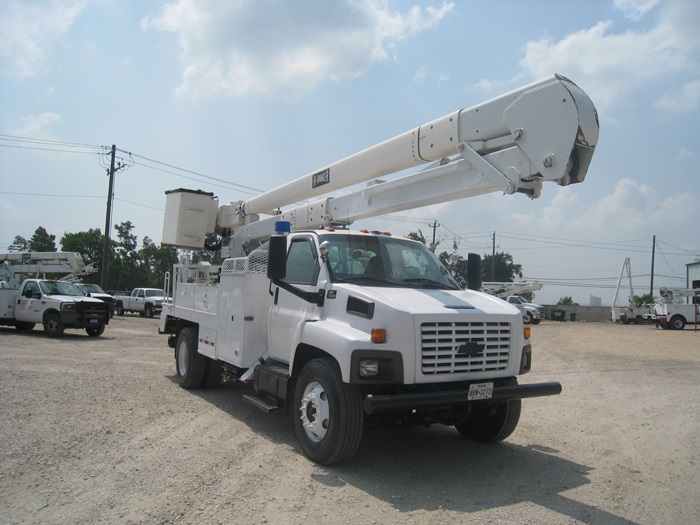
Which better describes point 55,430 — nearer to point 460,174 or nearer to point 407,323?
point 407,323

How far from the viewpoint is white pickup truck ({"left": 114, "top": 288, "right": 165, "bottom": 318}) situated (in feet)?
109

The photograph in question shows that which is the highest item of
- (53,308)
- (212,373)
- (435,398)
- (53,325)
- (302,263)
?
(302,263)

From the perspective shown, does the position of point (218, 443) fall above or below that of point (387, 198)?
below

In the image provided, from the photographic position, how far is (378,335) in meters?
5.08

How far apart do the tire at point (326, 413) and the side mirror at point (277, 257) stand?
1.02 metres

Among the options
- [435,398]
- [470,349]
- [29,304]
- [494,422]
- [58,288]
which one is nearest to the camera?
[435,398]

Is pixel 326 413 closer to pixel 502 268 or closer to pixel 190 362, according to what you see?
pixel 190 362

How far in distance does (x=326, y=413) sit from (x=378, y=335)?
973 millimetres

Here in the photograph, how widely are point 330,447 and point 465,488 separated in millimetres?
1261

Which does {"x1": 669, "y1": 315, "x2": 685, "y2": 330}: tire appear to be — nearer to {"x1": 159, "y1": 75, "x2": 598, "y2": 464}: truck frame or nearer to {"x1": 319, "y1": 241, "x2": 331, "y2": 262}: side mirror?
{"x1": 159, "y1": 75, "x2": 598, "y2": 464}: truck frame

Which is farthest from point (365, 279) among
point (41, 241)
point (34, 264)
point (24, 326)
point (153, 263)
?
point (41, 241)

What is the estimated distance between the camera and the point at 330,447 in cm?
520

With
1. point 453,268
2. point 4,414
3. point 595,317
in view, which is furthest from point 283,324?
point 595,317

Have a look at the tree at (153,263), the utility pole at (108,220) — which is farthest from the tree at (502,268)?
the utility pole at (108,220)
